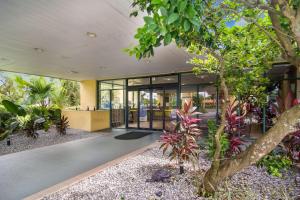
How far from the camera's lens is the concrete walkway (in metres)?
3.05

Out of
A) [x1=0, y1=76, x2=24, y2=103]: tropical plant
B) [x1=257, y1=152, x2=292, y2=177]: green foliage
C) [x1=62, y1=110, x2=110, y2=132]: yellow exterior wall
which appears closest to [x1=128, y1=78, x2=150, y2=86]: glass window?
[x1=62, y1=110, x2=110, y2=132]: yellow exterior wall

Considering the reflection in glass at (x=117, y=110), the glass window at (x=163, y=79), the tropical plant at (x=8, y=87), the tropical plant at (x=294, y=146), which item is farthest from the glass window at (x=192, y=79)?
the tropical plant at (x=8, y=87)

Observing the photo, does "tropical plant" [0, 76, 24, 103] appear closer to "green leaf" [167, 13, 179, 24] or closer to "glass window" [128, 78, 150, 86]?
"glass window" [128, 78, 150, 86]

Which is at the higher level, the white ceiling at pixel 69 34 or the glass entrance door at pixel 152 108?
the white ceiling at pixel 69 34

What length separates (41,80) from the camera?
23.9 ft

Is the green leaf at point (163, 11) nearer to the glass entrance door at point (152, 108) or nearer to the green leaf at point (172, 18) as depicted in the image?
the green leaf at point (172, 18)

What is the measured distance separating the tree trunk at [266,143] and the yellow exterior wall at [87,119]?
7.57 m

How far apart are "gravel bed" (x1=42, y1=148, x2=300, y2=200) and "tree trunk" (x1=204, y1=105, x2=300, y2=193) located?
33 cm

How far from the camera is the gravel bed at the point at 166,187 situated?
2398mm

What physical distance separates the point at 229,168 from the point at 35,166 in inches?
160

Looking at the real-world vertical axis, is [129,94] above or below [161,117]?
above

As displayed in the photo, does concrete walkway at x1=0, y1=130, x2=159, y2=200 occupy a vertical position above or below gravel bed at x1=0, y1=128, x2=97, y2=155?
below

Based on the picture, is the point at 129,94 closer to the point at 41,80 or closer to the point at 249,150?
the point at 41,80

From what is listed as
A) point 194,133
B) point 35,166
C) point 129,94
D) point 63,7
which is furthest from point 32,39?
point 129,94
